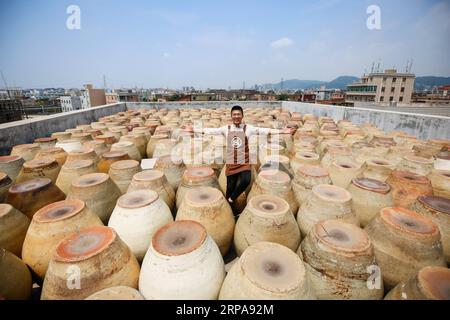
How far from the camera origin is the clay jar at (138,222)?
3645mm

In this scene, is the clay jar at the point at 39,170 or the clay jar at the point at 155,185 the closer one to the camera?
the clay jar at the point at 155,185

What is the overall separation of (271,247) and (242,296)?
2.26 feet

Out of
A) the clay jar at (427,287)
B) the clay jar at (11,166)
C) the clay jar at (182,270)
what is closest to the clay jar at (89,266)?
the clay jar at (182,270)

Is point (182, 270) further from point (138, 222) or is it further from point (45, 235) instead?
point (45, 235)

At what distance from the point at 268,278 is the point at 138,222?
7.19ft

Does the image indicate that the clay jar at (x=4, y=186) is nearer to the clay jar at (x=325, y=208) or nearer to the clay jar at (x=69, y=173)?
the clay jar at (x=69, y=173)

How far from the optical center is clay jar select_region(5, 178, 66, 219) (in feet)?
14.0

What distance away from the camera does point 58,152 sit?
676 centimetres

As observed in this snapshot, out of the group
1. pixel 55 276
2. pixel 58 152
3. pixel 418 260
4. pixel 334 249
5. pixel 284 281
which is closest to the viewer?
pixel 284 281

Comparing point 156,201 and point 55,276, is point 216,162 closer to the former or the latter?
point 156,201

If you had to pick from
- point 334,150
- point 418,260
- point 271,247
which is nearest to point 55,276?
point 271,247

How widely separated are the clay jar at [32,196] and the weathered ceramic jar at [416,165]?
25.9 feet

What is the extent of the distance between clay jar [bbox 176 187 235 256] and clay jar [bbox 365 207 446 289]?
2199 millimetres

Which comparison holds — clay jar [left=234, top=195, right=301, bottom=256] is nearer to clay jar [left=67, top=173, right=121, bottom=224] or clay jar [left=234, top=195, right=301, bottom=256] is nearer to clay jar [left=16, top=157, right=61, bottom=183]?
clay jar [left=67, top=173, right=121, bottom=224]
